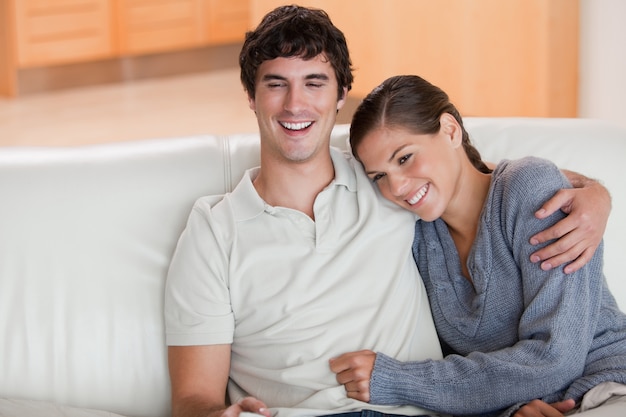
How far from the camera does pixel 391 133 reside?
6.84ft

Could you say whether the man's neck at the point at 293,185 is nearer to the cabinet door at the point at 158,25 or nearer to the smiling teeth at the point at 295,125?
the smiling teeth at the point at 295,125

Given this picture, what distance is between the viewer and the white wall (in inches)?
149

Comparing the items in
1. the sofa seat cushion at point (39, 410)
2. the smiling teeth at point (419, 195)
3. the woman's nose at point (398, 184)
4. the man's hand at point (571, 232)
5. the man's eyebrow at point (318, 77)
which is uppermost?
the man's eyebrow at point (318, 77)

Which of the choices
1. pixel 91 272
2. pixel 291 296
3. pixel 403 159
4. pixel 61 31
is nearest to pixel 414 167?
pixel 403 159

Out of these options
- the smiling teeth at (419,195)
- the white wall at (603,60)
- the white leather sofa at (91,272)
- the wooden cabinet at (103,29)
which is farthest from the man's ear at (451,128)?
the wooden cabinet at (103,29)

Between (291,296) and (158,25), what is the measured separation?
498cm

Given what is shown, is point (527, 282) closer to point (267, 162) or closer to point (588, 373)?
point (588, 373)

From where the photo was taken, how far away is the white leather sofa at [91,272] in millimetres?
2143

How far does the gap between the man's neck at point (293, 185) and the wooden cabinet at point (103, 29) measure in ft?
14.6

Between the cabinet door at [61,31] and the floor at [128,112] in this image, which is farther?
the cabinet door at [61,31]

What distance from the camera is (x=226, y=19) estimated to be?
6.98 metres

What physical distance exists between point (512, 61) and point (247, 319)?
251 centimetres

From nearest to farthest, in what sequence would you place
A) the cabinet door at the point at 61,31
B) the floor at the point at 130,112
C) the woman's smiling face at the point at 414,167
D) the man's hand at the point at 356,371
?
the man's hand at the point at 356,371
the woman's smiling face at the point at 414,167
the floor at the point at 130,112
the cabinet door at the point at 61,31

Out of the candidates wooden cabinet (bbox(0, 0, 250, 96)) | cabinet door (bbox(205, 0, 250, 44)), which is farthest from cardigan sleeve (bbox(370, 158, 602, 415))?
cabinet door (bbox(205, 0, 250, 44))
